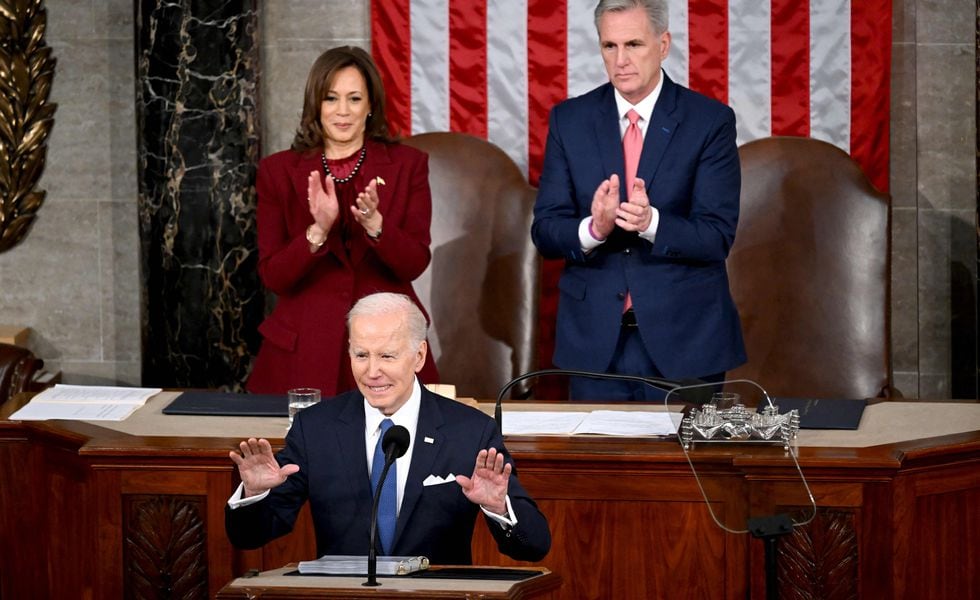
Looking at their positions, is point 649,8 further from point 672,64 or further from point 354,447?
point 354,447

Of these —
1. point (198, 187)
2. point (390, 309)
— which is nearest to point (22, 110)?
point (198, 187)

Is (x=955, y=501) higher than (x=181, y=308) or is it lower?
lower

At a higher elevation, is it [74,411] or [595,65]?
[595,65]

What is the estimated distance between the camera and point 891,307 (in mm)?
6480

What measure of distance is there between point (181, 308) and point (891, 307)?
3.11m

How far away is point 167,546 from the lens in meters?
4.14

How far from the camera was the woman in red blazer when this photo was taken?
505cm

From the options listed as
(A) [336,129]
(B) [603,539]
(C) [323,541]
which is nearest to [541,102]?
(A) [336,129]

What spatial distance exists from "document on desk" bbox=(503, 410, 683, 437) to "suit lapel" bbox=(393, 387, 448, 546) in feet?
2.47

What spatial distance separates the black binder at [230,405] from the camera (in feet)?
15.2

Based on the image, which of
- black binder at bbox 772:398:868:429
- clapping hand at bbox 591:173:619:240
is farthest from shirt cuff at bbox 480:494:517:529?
clapping hand at bbox 591:173:619:240

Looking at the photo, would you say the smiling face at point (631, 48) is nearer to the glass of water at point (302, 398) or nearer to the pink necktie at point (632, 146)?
the pink necktie at point (632, 146)

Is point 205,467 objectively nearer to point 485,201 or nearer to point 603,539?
point 603,539

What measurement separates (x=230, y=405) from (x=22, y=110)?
107 inches
